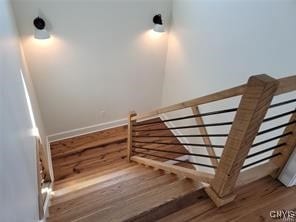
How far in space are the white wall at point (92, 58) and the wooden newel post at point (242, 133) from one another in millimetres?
2503

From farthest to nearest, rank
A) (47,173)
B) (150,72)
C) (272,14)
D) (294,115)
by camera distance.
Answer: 1. (150,72)
2. (47,173)
3. (272,14)
4. (294,115)

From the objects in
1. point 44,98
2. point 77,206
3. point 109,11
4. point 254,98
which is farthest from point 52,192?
point 254,98

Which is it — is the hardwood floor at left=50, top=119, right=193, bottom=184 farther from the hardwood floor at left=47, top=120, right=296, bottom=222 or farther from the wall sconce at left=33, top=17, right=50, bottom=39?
the wall sconce at left=33, top=17, right=50, bottom=39

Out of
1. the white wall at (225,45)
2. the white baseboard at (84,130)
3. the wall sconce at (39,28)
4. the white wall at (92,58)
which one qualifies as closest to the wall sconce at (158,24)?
the white wall at (92,58)

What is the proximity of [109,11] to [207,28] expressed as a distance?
129 cm

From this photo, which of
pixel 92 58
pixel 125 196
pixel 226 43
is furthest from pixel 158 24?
pixel 125 196

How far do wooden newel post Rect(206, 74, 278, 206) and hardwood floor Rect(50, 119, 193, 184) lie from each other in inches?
86.1

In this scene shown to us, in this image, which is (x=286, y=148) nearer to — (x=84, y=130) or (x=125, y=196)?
(x=125, y=196)

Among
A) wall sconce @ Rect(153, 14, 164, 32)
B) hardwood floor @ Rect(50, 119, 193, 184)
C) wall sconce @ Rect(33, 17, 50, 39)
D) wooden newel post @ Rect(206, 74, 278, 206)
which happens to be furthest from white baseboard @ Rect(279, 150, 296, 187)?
wall sconce @ Rect(33, 17, 50, 39)

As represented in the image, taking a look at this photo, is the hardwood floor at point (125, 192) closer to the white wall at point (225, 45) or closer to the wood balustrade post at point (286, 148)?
the wood balustrade post at point (286, 148)

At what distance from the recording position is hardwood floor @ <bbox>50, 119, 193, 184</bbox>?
348cm

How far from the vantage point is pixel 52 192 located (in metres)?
2.91

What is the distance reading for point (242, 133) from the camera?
3.96 feet

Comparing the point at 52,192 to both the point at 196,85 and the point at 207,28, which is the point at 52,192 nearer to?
the point at 196,85
